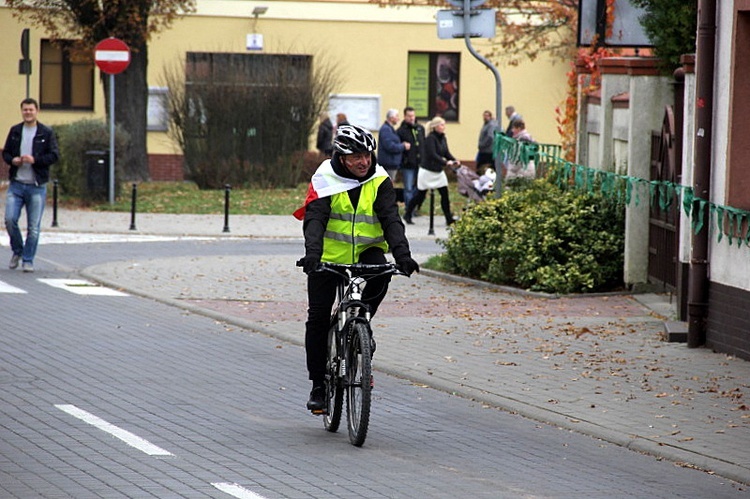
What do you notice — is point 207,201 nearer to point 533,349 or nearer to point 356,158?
point 533,349

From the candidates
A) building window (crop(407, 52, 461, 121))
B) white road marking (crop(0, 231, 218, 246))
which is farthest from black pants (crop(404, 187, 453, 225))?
building window (crop(407, 52, 461, 121))

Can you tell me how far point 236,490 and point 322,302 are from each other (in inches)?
73.5

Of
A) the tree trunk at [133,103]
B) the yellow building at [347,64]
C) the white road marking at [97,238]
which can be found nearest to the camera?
the white road marking at [97,238]

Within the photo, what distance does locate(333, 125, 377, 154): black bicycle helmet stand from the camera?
27.7 feet

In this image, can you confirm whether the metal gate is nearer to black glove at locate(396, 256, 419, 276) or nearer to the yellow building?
black glove at locate(396, 256, 419, 276)

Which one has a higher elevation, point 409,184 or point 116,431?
point 409,184

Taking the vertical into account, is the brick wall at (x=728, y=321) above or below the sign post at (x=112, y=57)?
below

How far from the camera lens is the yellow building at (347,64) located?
125 ft

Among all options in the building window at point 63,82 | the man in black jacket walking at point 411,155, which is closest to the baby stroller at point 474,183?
the man in black jacket walking at point 411,155

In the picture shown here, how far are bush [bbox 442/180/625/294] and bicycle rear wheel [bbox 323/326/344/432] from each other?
23.6ft

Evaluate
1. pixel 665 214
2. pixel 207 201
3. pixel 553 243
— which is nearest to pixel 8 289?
pixel 553 243

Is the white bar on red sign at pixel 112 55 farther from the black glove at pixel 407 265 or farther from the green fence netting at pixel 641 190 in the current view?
the black glove at pixel 407 265

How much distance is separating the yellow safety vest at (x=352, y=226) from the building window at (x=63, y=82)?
101ft

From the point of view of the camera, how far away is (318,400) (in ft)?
28.8
